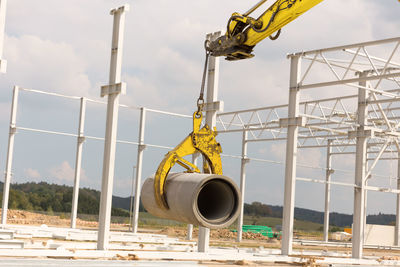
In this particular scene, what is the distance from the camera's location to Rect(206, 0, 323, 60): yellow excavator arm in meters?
9.23

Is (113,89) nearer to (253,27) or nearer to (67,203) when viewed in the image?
(253,27)

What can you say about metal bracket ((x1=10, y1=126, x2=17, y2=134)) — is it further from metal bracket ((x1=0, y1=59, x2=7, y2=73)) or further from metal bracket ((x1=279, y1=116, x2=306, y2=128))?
metal bracket ((x1=0, y1=59, x2=7, y2=73))

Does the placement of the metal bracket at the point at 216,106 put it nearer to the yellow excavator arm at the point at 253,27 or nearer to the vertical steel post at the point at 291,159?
the vertical steel post at the point at 291,159

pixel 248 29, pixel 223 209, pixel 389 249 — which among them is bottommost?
pixel 389 249

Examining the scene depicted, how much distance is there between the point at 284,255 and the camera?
21.2m

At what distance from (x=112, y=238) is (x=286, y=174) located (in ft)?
30.0

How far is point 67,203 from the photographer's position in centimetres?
6894

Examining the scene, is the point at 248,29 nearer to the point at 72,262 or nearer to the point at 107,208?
the point at 72,262

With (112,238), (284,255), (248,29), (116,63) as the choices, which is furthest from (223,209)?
(112,238)

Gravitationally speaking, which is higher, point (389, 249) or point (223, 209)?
point (223, 209)

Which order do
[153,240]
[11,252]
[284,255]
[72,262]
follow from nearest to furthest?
1. [72,262]
2. [11,252]
3. [284,255]
4. [153,240]

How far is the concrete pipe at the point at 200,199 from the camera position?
22.6 ft

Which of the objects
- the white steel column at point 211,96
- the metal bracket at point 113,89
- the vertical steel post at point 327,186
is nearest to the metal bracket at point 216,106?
the white steel column at point 211,96

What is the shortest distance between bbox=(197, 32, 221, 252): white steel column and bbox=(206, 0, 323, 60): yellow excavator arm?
9.15 meters
